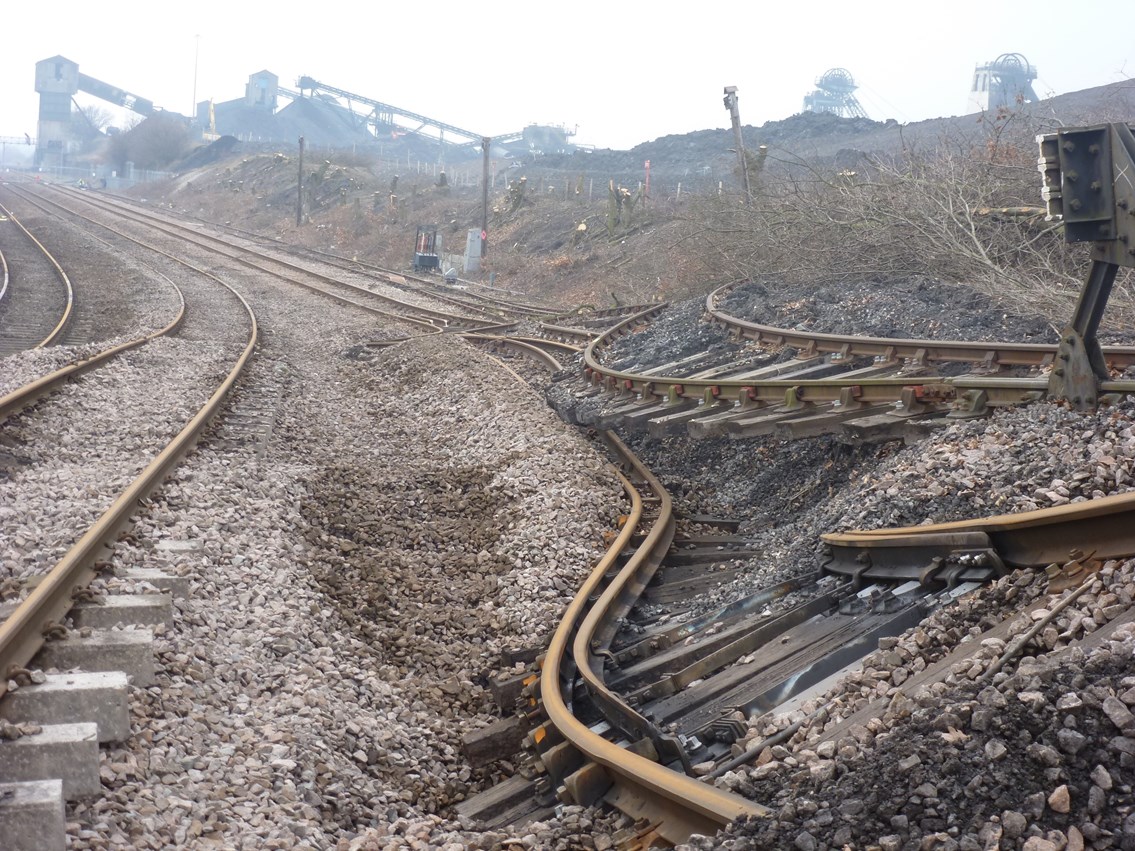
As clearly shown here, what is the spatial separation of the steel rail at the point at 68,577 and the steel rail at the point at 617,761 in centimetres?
227

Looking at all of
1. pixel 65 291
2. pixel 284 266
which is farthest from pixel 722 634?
pixel 284 266

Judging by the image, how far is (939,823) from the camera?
2682mm

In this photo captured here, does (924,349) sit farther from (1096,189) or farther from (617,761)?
(617,761)

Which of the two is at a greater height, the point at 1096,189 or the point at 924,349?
the point at 1096,189

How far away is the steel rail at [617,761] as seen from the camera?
329 cm

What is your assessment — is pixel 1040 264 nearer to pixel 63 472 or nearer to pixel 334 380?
pixel 334 380

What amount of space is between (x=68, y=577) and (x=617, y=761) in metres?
2.83

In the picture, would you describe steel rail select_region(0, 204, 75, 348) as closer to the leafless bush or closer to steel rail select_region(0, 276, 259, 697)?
steel rail select_region(0, 276, 259, 697)

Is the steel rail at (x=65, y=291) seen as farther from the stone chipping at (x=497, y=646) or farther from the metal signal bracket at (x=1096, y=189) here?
the metal signal bracket at (x=1096, y=189)

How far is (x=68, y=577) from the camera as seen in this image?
188 inches

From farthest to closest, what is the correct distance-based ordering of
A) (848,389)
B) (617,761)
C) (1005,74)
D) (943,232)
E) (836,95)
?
1. (836,95)
2. (1005,74)
3. (943,232)
4. (848,389)
5. (617,761)

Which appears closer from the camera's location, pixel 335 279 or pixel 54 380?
pixel 54 380

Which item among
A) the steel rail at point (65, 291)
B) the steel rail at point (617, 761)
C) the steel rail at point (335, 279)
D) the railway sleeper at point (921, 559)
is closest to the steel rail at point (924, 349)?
the railway sleeper at point (921, 559)

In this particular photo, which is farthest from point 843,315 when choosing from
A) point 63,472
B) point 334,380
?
point 63,472
